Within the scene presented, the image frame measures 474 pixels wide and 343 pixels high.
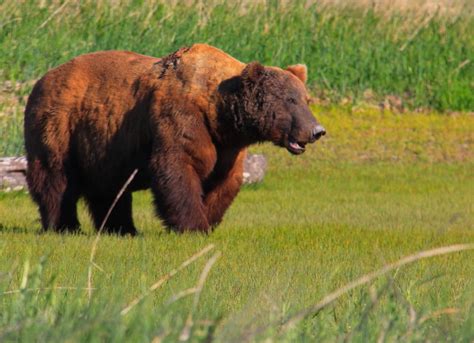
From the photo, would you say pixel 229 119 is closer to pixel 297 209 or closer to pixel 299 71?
pixel 299 71

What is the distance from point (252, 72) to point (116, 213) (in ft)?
5.03

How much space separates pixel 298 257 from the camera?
313 inches

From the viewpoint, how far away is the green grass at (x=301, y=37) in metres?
16.9

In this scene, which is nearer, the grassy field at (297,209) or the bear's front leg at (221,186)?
the grassy field at (297,209)

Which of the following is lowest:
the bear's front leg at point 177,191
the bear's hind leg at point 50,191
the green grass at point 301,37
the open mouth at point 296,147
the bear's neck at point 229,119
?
the green grass at point 301,37

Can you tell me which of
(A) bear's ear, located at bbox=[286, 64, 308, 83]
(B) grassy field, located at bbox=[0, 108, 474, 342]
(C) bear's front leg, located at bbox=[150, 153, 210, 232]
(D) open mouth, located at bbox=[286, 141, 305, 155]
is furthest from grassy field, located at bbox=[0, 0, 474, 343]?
(A) bear's ear, located at bbox=[286, 64, 308, 83]

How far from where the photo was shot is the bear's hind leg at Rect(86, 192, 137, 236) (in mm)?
9637

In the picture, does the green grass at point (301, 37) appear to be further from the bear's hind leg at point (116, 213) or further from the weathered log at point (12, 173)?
the bear's hind leg at point (116, 213)

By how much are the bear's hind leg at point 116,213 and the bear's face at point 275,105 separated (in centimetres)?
121

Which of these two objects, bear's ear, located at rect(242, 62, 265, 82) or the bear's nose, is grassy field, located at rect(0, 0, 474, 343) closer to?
the bear's nose

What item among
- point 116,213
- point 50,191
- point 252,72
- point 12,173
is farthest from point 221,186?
point 12,173

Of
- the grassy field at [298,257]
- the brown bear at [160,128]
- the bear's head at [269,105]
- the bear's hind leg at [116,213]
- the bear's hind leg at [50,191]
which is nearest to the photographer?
the grassy field at [298,257]

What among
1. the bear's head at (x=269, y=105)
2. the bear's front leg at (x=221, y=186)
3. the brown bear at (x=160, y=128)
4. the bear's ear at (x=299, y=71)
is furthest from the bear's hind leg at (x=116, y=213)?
the bear's ear at (x=299, y=71)

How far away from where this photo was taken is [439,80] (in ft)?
60.0
